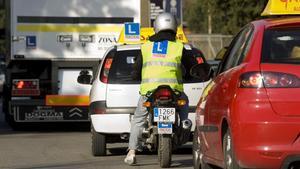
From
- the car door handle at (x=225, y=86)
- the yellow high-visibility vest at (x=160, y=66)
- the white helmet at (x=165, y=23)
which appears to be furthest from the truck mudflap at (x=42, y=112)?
the car door handle at (x=225, y=86)

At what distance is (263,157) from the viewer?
711 cm

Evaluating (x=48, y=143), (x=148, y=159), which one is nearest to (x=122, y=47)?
(x=148, y=159)

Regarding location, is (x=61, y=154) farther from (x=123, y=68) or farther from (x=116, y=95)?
(x=123, y=68)

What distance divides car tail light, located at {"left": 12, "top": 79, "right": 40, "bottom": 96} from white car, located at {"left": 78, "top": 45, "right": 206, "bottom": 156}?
526 centimetres

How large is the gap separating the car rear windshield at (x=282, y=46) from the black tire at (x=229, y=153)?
2.59 feet

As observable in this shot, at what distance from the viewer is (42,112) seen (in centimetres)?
1717

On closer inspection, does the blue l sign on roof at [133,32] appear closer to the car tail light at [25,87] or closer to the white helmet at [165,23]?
the white helmet at [165,23]

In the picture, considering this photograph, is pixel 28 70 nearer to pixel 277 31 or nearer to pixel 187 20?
pixel 277 31

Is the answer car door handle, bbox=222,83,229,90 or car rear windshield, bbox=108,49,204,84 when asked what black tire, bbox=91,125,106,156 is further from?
car door handle, bbox=222,83,229,90

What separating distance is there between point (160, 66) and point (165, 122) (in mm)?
722

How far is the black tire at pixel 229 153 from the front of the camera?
24.4 ft

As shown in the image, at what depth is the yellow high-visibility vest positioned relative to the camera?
10602 mm

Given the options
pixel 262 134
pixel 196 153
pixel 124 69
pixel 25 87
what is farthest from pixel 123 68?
pixel 25 87

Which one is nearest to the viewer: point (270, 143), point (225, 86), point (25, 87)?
point (270, 143)
